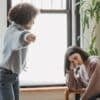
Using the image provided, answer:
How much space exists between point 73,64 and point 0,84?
2.01 feet

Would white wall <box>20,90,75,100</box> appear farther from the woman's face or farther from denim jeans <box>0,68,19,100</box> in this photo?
the woman's face

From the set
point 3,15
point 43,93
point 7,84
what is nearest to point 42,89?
point 43,93

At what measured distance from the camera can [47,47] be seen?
423 cm

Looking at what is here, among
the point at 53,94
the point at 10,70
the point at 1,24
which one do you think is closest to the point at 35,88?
the point at 53,94

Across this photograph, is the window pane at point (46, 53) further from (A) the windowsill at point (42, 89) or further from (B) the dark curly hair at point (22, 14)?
(B) the dark curly hair at point (22, 14)

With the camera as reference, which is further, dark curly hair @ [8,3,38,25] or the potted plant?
the potted plant

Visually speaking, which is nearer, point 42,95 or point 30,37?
point 30,37

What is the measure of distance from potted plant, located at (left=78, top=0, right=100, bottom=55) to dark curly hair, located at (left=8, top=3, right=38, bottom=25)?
1416 mm

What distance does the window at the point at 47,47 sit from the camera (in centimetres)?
419

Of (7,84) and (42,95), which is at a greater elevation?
(7,84)

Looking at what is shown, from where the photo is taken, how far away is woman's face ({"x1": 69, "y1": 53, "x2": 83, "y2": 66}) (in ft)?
8.15

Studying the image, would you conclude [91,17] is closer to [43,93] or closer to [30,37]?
[43,93]

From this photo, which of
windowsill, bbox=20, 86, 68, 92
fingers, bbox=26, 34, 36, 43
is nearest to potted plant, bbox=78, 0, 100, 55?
windowsill, bbox=20, 86, 68, 92

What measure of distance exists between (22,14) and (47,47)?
172 centimetres
